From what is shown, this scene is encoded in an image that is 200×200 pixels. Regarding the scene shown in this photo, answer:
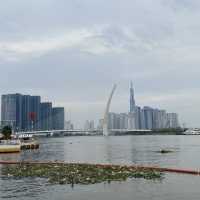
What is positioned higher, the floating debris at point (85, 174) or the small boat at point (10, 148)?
the small boat at point (10, 148)

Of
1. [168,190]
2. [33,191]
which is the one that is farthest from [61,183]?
[168,190]

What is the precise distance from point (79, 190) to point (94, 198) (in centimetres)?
322

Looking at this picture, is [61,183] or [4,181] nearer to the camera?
[61,183]

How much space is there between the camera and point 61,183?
121ft

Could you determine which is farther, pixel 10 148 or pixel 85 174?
pixel 10 148

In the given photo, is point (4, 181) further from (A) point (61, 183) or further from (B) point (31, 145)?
(B) point (31, 145)

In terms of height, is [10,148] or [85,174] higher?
[10,148]

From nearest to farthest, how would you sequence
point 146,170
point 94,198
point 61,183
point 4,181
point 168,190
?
point 94,198, point 168,190, point 61,183, point 4,181, point 146,170

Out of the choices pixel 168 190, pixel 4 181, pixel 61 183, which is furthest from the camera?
pixel 4 181

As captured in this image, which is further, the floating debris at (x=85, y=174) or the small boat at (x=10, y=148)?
the small boat at (x=10, y=148)

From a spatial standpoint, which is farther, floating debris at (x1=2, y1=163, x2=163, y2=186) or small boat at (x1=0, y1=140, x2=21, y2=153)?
small boat at (x1=0, y1=140, x2=21, y2=153)

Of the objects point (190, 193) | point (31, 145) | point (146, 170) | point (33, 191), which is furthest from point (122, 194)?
point (31, 145)

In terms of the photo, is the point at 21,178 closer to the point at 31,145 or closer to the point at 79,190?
the point at 79,190

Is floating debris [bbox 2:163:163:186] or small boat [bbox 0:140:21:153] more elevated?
small boat [bbox 0:140:21:153]
